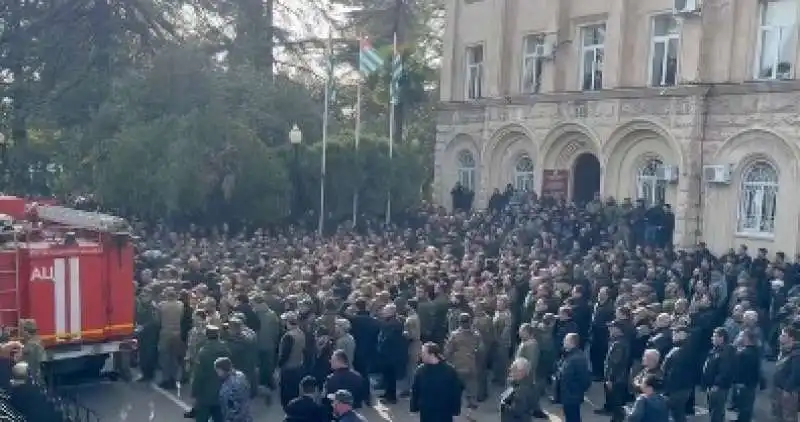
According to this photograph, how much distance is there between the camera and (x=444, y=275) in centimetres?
1509

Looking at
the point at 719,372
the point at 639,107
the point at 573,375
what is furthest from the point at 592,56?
the point at 573,375

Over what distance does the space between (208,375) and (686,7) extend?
2027 centimetres

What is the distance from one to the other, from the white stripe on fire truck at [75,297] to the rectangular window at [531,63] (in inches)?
871

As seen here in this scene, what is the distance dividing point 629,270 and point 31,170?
75.5ft

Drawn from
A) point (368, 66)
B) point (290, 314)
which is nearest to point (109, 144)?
point (368, 66)

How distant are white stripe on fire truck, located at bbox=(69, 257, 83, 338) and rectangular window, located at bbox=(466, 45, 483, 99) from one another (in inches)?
946

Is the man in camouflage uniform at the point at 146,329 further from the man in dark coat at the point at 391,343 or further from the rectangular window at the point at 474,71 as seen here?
the rectangular window at the point at 474,71

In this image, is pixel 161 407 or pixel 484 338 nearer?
pixel 161 407

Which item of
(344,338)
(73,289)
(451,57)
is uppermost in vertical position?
(451,57)

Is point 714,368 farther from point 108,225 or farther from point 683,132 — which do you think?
point 683,132

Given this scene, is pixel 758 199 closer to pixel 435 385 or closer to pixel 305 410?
pixel 435 385

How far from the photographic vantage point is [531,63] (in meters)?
31.2

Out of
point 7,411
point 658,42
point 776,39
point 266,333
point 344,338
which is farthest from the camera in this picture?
point 658,42

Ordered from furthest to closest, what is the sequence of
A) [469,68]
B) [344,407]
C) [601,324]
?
1. [469,68]
2. [601,324]
3. [344,407]
